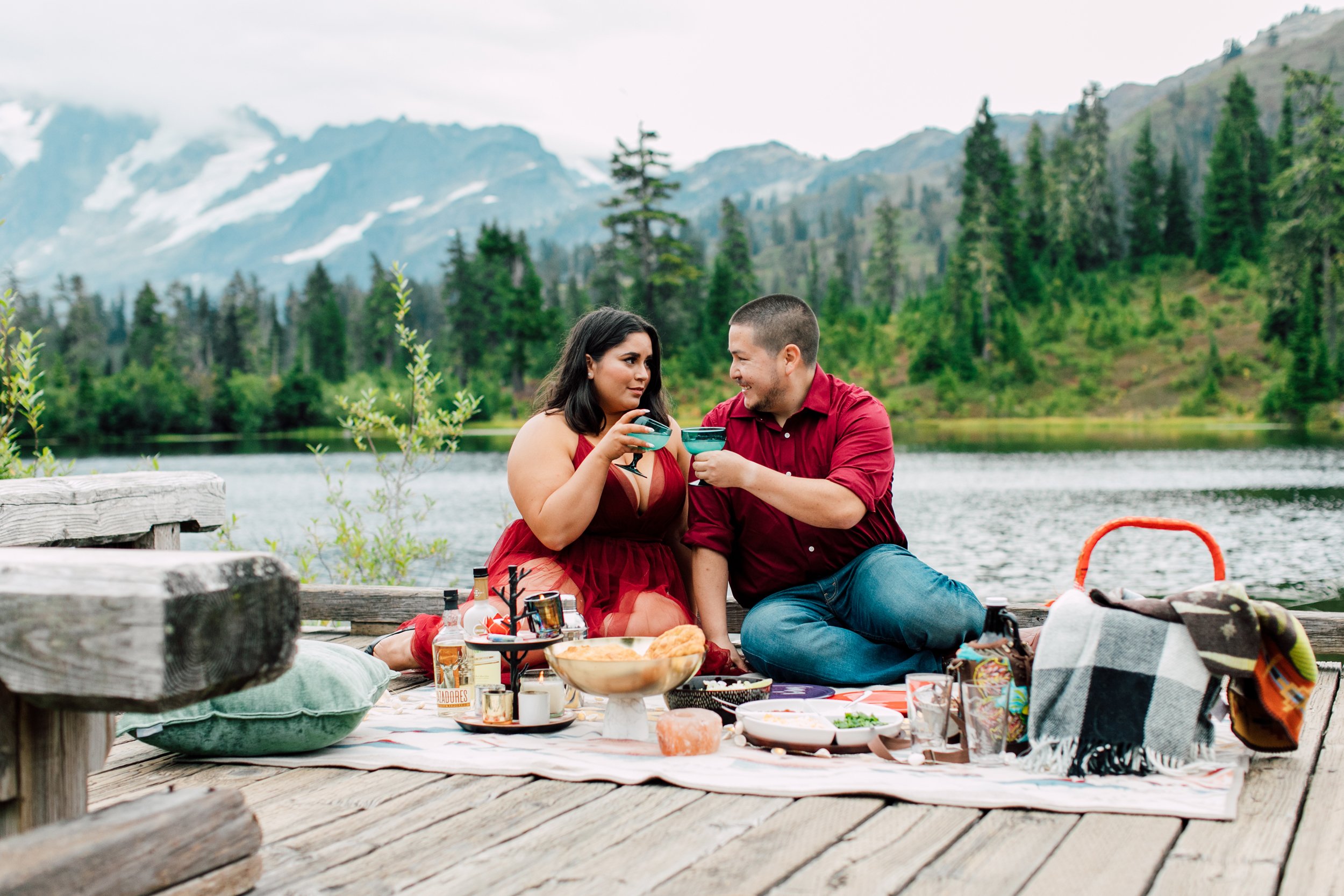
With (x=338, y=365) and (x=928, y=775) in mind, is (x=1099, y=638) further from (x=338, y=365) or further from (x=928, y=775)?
(x=338, y=365)

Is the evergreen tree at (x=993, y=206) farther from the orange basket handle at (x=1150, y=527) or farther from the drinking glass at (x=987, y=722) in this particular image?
the drinking glass at (x=987, y=722)

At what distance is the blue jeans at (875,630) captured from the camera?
3.96m

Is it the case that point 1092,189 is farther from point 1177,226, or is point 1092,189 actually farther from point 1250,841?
point 1250,841

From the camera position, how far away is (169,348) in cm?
7988

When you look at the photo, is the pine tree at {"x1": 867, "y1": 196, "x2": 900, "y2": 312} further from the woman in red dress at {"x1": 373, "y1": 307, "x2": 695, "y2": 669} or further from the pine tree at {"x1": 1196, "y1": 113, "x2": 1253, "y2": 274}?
the woman in red dress at {"x1": 373, "y1": 307, "x2": 695, "y2": 669}

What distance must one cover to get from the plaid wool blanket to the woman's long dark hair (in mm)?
1998

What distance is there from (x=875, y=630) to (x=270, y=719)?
217 cm

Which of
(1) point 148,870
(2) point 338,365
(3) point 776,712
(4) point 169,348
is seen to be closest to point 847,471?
(3) point 776,712

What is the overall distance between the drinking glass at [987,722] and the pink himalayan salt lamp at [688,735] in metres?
0.70

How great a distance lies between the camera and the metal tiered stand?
3.20 m

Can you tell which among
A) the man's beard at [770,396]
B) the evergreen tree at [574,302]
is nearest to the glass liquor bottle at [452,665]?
the man's beard at [770,396]

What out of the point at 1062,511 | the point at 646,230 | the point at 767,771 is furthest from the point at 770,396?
the point at 646,230

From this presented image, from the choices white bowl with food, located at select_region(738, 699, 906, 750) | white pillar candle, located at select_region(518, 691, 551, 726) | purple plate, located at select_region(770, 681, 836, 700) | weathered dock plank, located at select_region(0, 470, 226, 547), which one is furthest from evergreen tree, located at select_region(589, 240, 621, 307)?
white bowl with food, located at select_region(738, 699, 906, 750)

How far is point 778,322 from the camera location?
4.22m
